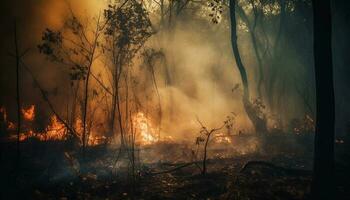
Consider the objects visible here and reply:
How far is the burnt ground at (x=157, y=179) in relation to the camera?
908 cm

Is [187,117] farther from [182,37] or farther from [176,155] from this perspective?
[182,37]

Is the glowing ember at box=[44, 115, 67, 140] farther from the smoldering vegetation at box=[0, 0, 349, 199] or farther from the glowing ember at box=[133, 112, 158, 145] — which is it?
the glowing ember at box=[133, 112, 158, 145]

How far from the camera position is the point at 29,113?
20625mm

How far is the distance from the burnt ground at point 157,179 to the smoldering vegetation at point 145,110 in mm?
47

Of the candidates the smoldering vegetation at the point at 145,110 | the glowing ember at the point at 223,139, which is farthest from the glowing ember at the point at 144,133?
the glowing ember at the point at 223,139

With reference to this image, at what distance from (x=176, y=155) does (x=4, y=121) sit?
440 inches

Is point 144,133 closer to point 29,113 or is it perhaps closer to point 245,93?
point 245,93

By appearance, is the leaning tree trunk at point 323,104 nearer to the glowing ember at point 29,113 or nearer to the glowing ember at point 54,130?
the glowing ember at point 54,130

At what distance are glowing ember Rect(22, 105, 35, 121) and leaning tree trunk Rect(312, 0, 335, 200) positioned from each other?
696 inches

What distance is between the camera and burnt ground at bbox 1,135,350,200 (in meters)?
9.08

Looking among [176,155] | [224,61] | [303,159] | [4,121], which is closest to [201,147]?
[176,155]

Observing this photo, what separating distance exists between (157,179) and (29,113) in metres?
13.3

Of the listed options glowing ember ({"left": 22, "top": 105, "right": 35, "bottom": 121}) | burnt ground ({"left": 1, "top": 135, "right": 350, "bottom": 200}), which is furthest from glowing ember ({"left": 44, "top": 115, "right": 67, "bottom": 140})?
burnt ground ({"left": 1, "top": 135, "right": 350, "bottom": 200})

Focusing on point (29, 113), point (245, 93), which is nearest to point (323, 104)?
point (245, 93)
